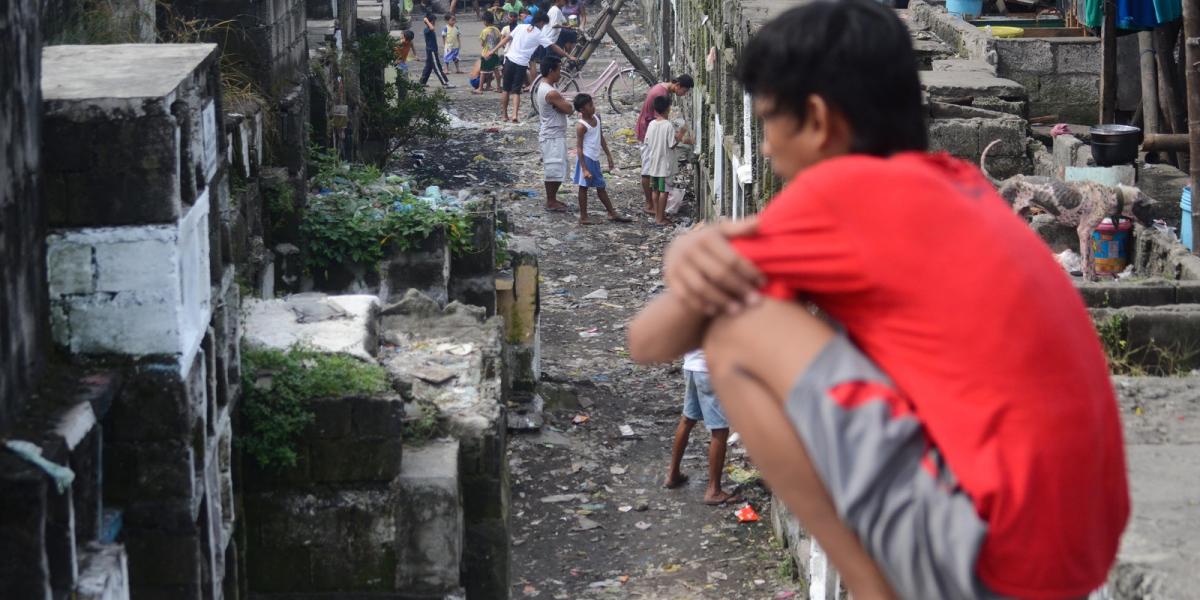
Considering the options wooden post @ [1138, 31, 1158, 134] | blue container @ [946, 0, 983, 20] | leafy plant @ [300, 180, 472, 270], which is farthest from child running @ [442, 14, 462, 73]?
leafy plant @ [300, 180, 472, 270]

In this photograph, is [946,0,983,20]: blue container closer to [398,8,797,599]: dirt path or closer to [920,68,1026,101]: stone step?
[398,8,797,599]: dirt path

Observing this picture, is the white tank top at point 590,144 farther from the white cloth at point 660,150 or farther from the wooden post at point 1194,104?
the wooden post at point 1194,104

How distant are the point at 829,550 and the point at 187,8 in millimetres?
7658

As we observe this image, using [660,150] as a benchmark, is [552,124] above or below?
above

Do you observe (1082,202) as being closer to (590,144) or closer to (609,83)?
(590,144)

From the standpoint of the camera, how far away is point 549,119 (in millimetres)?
15531

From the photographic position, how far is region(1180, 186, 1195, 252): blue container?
25.6 feet

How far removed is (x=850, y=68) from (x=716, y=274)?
0.35 m

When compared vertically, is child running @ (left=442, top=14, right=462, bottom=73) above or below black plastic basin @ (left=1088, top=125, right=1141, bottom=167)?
above

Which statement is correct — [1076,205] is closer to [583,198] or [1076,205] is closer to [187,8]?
[187,8]

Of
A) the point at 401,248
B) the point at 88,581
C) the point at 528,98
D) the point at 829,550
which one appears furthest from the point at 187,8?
the point at 528,98

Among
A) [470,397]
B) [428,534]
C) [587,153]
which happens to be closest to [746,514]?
[470,397]

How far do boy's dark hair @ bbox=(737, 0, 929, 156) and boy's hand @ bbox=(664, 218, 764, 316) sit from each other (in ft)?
0.69

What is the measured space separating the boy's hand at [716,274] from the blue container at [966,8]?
13.3m
